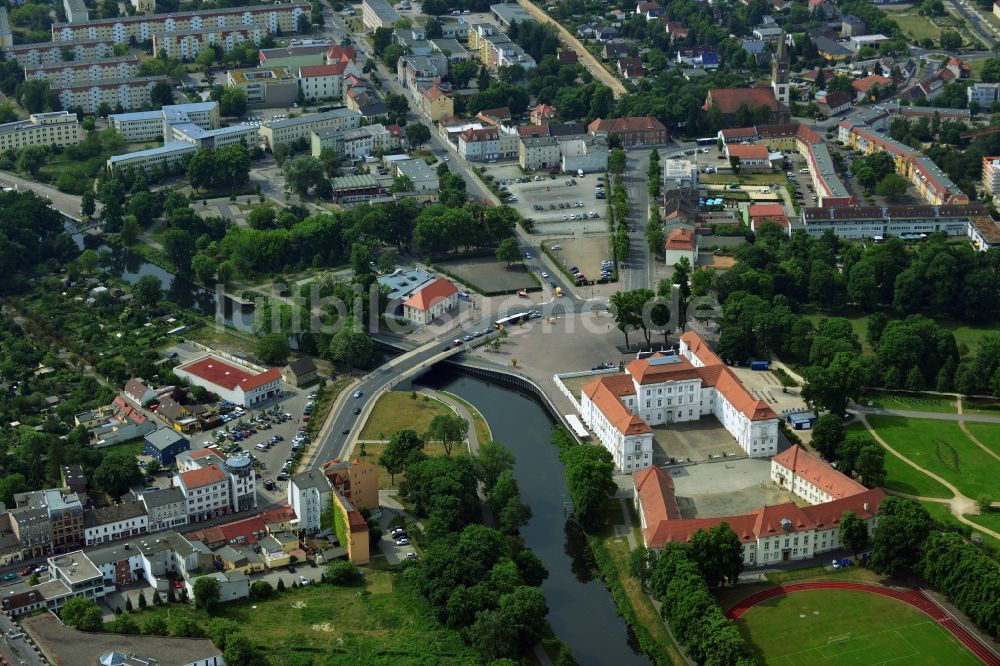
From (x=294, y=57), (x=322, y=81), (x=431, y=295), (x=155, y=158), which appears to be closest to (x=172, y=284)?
(x=155, y=158)

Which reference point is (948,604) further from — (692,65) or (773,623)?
(692,65)

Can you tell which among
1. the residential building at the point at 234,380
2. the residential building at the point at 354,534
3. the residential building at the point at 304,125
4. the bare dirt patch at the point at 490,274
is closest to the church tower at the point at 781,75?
the residential building at the point at 304,125

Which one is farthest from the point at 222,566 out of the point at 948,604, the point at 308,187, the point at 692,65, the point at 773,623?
the point at 692,65

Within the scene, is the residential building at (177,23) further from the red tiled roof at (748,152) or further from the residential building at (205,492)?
the residential building at (205,492)

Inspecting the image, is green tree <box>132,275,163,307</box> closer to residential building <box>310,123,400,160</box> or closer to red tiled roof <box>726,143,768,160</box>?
residential building <box>310,123,400,160</box>

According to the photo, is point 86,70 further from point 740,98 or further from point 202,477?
point 202,477

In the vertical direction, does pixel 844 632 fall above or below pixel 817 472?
below
